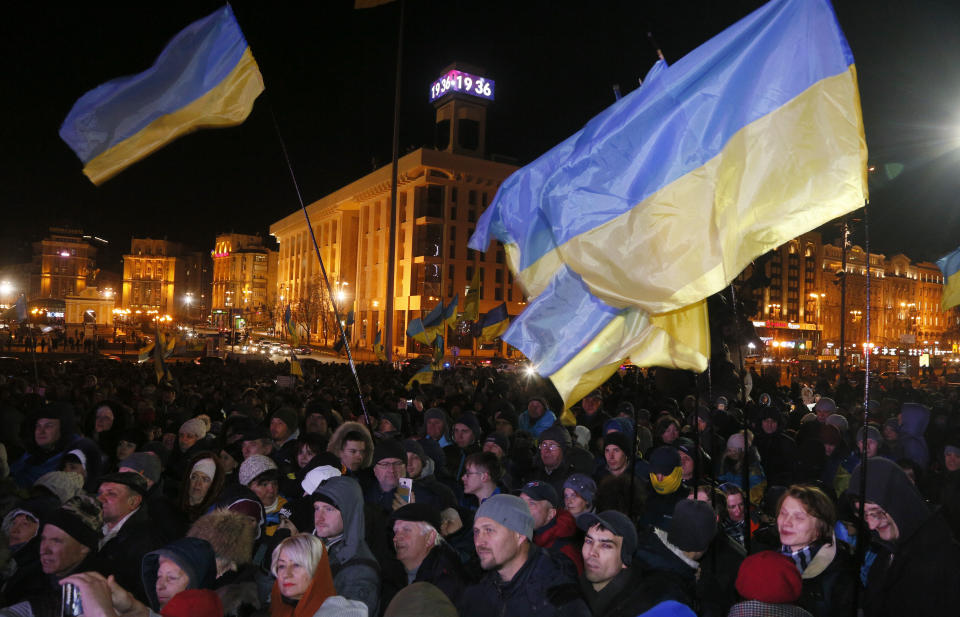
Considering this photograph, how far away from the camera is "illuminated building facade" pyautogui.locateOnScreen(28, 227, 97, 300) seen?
105 m

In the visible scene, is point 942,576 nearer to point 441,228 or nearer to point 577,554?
point 577,554

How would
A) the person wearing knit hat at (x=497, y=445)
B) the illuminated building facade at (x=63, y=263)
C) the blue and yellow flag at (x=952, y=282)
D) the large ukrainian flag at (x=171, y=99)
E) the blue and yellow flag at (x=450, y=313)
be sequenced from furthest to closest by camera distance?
the illuminated building facade at (x=63, y=263), the blue and yellow flag at (x=450, y=313), the blue and yellow flag at (x=952, y=282), the person wearing knit hat at (x=497, y=445), the large ukrainian flag at (x=171, y=99)

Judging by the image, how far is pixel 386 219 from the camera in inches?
2876

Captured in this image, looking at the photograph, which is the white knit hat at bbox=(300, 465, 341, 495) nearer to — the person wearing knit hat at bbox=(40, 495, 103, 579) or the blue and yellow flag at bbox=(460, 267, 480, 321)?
the person wearing knit hat at bbox=(40, 495, 103, 579)

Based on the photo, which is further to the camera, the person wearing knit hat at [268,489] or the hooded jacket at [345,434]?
the hooded jacket at [345,434]

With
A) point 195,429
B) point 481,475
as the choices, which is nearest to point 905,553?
point 481,475

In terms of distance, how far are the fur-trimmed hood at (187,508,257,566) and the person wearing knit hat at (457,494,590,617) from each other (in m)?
1.19

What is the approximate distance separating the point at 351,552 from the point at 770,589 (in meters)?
2.20

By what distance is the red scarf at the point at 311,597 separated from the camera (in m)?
2.95

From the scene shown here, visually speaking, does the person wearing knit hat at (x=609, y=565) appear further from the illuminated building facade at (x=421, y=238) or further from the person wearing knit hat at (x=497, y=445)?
the illuminated building facade at (x=421, y=238)

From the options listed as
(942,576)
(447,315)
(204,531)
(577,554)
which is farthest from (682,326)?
(447,315)

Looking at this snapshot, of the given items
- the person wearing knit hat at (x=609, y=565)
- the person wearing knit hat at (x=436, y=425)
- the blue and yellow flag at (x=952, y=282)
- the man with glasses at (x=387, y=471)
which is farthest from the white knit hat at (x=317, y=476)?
the blue and yellow flag at (x=952, y=282)

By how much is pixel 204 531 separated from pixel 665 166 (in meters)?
3.24

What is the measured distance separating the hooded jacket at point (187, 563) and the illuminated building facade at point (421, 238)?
171 ft
